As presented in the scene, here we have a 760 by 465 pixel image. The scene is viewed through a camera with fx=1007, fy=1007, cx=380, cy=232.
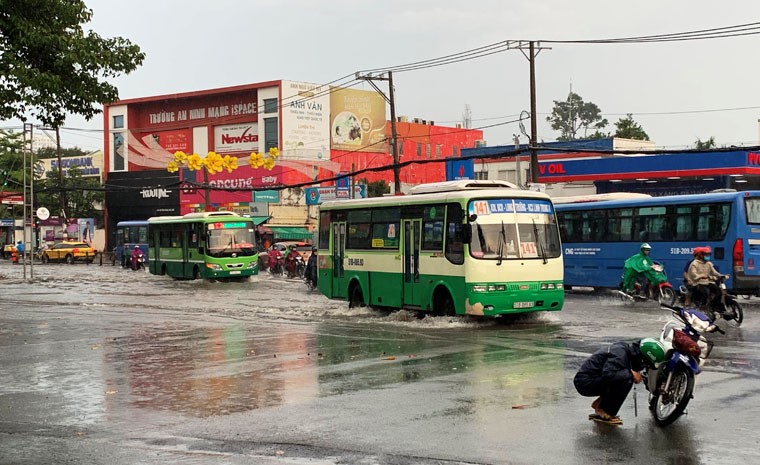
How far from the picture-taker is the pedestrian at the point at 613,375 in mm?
9422

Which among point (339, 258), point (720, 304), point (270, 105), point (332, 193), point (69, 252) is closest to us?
point (720, 304)

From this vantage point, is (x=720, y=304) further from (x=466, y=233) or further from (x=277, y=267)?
(x=277, y=267)

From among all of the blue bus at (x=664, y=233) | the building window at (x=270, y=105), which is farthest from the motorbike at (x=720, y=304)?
the building window at (x=270, y=105)

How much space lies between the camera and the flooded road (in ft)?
28.1

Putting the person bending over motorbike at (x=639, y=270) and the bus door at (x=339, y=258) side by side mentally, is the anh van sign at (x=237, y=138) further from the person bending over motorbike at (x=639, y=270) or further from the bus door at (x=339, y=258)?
the person bending over motorbike at (x=639, y=270)

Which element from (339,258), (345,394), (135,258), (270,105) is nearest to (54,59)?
(339,258)

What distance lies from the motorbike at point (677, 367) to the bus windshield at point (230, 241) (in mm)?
33364

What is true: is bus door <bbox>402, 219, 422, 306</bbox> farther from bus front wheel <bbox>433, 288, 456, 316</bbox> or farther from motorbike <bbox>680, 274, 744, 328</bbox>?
motorbike <bbox>680, 274, 744, 328</bbox>

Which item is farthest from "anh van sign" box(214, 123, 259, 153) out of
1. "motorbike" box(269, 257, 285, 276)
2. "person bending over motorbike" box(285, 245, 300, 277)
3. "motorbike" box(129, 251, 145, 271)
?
"person bending over motorbike" box(285, 245, 300, 277)

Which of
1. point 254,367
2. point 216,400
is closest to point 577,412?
point 216,400

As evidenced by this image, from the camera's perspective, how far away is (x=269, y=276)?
153 feet

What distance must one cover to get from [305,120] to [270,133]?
300 cm

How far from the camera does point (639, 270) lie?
25.7m

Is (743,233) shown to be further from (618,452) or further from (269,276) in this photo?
(269,276)
